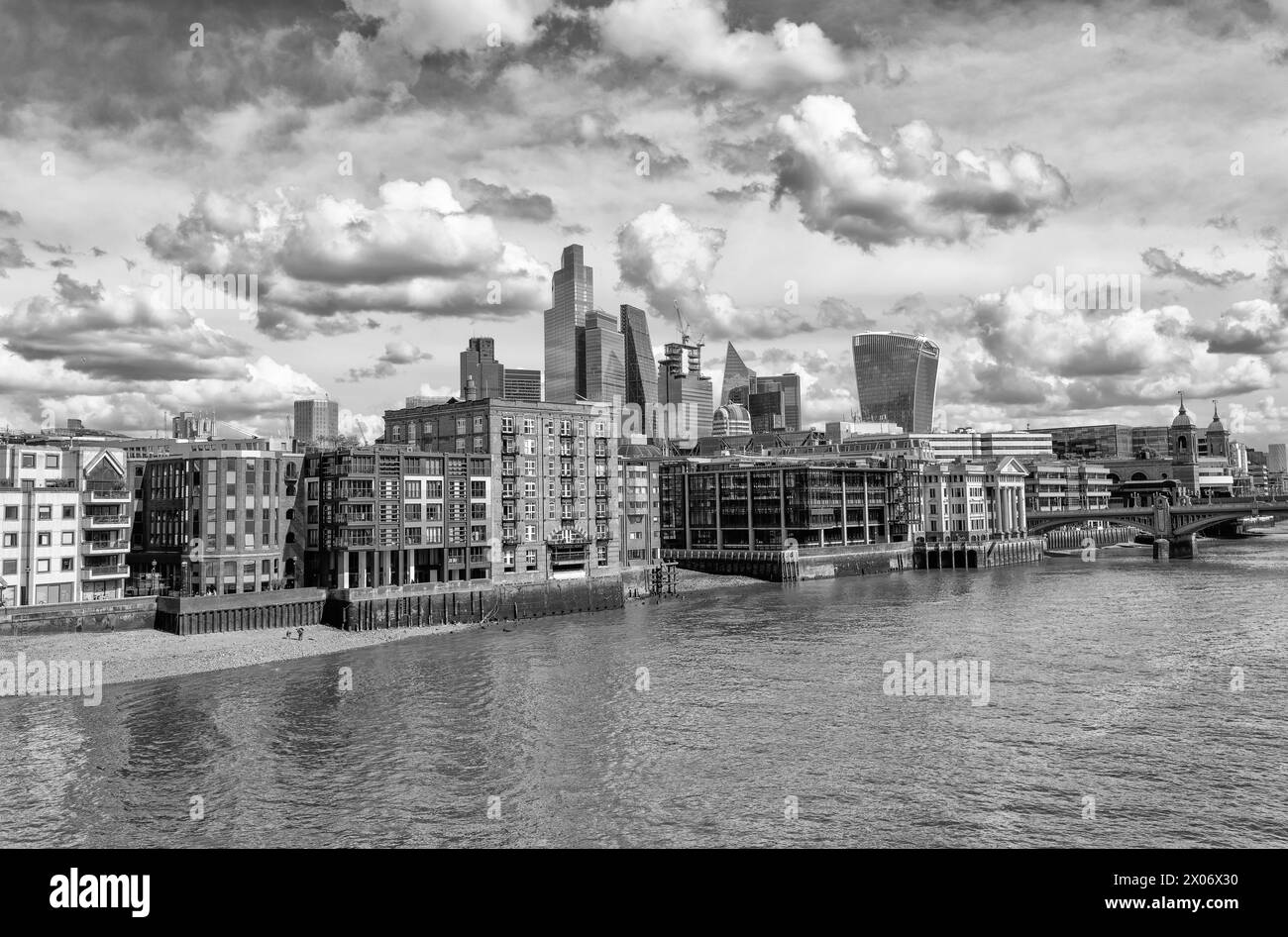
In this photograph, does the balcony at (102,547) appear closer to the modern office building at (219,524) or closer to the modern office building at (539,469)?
the modern office building at (219,524)

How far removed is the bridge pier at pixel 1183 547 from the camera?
189 meters

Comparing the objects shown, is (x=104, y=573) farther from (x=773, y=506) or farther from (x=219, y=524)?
(x=773, y=506)

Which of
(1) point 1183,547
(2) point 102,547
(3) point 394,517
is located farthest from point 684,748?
(1) point 1183,547

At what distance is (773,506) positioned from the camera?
17838 cm

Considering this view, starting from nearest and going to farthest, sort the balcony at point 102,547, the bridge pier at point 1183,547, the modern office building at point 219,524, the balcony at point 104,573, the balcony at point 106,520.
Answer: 1. the balcony at point 104,573
2. the balcony at point 102,547
3. the balcony at point 106,520
4. the modern office building at point 219,524
5. the bridge pier at point 1183,547

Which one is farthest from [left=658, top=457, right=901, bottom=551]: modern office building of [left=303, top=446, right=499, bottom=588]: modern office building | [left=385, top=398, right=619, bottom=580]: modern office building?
[left=303, top=446, right=499, bottom=588]: modern office building

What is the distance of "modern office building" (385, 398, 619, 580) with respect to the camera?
11844 centimetres

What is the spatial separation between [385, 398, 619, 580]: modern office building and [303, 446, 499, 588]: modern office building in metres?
3.18

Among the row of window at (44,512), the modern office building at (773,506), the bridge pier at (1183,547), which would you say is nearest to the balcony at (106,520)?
the row of window at (44,512)

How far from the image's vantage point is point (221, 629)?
3620 inches

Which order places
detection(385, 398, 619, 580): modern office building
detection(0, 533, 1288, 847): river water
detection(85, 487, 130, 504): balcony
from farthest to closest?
1. detection(385, 398, 619, 580): modern office building
2. detection(85, 487, 130, 504): balcony
3. detection(0, 533, 1288, 847): river water

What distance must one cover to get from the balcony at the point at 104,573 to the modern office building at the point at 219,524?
2.52m

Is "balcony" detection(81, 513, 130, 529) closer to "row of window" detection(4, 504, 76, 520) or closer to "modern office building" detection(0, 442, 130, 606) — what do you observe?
"modern office building" detection(0, 442, 130, 606)
